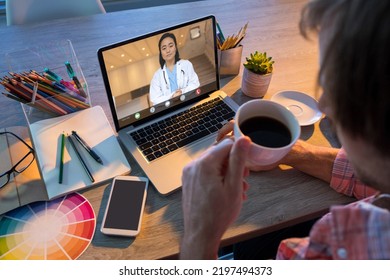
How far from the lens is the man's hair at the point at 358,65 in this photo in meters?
0.44

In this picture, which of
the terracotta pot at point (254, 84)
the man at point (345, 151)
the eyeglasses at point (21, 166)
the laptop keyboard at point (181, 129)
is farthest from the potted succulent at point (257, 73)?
the eyeglasses at point (21, 166)

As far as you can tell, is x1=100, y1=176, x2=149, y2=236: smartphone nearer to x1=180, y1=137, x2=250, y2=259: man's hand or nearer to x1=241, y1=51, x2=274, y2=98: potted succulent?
x1=180, y1=137, x2=250, y2=259: man's hand

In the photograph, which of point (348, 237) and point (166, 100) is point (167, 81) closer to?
point (166, 100)

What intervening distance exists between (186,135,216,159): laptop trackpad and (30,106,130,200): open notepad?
157mm

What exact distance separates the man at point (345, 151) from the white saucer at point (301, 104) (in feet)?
1.19

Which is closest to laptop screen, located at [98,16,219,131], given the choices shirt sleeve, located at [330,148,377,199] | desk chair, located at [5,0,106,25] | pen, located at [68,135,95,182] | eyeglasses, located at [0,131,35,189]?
pen, located at [68,135,95,182]

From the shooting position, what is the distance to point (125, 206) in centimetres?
79

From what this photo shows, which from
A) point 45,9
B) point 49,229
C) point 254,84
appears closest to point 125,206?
point 49,229

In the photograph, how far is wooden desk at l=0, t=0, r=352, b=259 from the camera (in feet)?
2.47

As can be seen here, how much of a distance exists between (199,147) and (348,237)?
43cm
